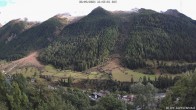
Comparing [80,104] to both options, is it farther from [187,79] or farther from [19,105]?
[187,79]

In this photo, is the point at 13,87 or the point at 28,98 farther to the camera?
the point at 28,98

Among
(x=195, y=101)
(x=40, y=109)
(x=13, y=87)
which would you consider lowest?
(x=40, y=109)

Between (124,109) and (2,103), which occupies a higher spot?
(2,103)

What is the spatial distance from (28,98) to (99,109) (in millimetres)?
25033

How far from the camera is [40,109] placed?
93875mm

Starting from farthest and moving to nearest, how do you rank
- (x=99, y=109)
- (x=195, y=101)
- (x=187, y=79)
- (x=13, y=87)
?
(x=99, y=109)
(x=13, y=87)
(x=187, y=79)
(x=195, y=101)

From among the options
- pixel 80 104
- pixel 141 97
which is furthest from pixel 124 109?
pixel 80 104

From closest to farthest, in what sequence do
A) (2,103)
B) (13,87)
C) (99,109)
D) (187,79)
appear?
(187,79) → (2,103) → (13,87) → (99,109)

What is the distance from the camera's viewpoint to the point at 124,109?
122 meters

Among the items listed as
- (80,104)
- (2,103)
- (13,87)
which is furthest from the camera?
(80,104)

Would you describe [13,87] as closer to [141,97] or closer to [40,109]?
[40,109]

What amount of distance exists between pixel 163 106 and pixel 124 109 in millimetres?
64533

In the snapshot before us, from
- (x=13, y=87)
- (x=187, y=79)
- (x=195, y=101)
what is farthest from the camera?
(x=13, y=87)

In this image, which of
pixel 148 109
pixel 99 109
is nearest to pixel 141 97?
pixel 148 109
